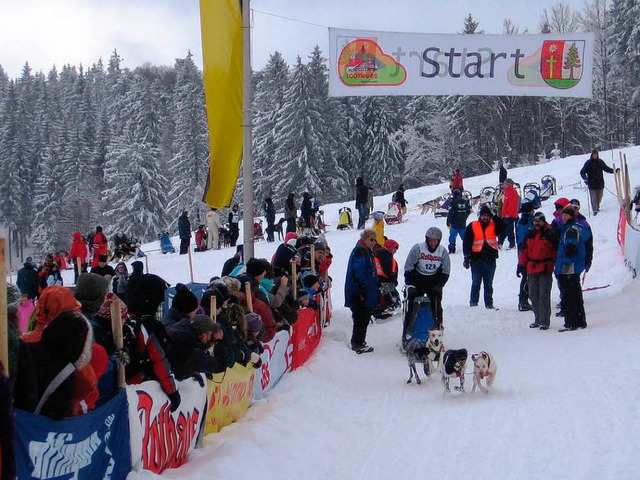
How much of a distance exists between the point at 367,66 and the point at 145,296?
31.1 ft

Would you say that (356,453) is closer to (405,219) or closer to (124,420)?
(124,420)

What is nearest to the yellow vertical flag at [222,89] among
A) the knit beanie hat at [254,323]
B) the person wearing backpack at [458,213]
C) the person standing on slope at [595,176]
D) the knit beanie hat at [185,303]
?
the knit beanie hat at [254,323]

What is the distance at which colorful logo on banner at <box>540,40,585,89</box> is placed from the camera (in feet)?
45.3

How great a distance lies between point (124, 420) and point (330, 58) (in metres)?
10.3

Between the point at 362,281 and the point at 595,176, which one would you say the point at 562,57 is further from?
the point at 362,281

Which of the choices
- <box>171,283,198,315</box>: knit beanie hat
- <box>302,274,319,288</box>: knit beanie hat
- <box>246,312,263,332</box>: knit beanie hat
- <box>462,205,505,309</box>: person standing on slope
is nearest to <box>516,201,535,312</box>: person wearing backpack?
<box>462,205,505,309</box>: person standing on slope

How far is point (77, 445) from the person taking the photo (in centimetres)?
385

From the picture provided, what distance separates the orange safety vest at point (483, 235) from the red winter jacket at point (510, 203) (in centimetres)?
538

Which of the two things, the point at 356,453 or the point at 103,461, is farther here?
the point at 356,453

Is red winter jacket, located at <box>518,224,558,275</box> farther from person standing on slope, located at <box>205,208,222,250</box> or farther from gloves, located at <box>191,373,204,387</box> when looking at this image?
person standing on slope, located at <box>205,208,222,250</box>

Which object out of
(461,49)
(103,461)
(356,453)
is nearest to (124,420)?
(103,461)

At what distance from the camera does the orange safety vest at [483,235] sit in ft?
39.6

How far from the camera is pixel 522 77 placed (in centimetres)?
1393

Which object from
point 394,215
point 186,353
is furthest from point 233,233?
point 186,353
